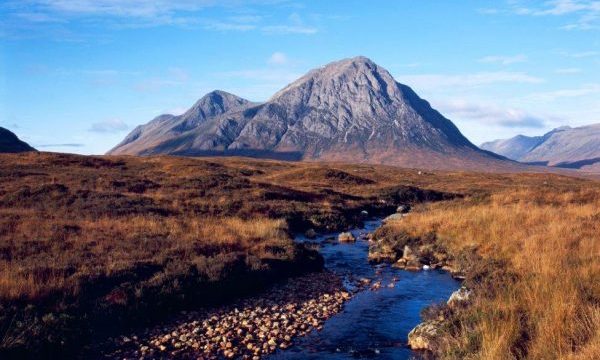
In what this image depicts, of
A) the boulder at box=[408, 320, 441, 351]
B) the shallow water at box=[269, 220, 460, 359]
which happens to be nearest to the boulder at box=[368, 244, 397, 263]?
the shallow water at box=[269, 220, 460, 359]

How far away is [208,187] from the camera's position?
142ft

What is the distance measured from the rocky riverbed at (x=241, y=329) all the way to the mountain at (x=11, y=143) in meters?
148

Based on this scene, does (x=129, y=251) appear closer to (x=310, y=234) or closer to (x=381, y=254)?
(x=381, y=254)

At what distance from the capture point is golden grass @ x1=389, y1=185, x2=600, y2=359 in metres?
8.07

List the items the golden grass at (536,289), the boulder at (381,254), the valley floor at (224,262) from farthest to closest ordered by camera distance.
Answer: the boulder at (381,254), the valley floor at (224,262), the golden grass at (536,289)

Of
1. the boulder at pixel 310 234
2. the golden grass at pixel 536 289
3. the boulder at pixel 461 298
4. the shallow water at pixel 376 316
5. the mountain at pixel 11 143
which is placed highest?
the mountain at pixel 11 143

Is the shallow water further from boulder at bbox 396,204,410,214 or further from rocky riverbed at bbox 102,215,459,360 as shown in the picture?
boulder at bbox 396,204,410,214

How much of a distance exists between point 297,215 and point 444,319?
69.9 ft

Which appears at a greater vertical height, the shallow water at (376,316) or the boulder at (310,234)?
the boulder at (310,234)

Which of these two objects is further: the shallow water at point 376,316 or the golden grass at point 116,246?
the golden grass at point 116,246

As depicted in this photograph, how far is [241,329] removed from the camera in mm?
12773

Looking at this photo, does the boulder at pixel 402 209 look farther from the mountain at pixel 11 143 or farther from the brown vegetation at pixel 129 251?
the mountain at pixel 11 143

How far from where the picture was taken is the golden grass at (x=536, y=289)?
807 centimetres

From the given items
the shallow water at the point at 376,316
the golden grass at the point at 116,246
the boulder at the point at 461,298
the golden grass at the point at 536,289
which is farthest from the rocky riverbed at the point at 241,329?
the golden grass at the point at 536,289
